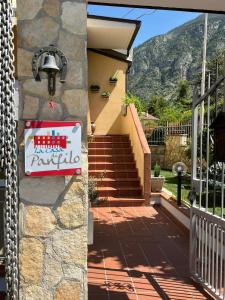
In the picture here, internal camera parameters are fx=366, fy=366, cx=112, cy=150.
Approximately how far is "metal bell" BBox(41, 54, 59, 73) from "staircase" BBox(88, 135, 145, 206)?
7120 mm

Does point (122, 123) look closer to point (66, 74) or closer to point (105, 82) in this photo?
point (105, 82)

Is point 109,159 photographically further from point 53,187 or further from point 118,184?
point 53,187

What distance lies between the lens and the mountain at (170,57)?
312 ft

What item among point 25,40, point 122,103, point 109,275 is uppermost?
point 122,103

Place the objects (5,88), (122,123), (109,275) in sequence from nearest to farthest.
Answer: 1. (5,88)
2. (109,275)
3. (122,123)

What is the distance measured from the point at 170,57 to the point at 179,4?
112041mm

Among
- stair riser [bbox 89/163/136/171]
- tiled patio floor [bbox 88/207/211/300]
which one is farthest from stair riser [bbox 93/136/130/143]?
tiled patio floor [bbox 88/207/211/300]

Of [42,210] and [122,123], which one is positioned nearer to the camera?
[42,210]

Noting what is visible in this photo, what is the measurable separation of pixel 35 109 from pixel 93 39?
982cm

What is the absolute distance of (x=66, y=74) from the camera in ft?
10.3

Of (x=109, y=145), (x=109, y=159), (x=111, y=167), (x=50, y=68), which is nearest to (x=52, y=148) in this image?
(x=50, y=68)

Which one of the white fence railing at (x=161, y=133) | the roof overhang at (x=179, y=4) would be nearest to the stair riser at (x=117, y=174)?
the roof overhang at (x=179, y=4)

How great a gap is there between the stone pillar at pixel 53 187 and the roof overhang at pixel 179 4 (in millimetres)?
1201

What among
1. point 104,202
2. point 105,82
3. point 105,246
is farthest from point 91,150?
point 105,246
